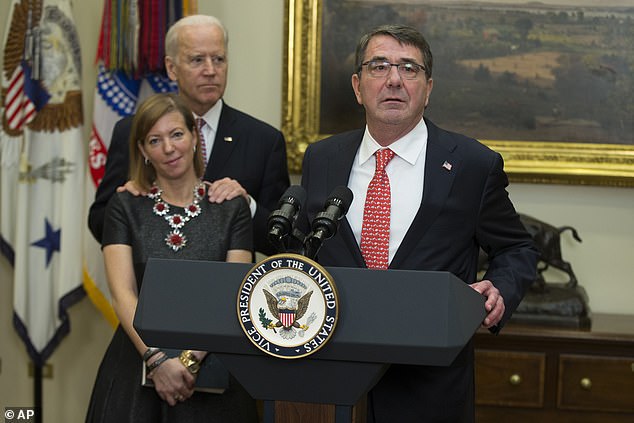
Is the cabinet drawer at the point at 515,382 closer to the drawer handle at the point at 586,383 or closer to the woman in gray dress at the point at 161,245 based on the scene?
the drawer handle at the point at 586,383

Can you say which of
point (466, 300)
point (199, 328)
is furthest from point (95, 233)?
point (466, 300)

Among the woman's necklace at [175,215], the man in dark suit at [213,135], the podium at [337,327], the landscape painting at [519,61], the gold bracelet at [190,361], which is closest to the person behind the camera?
the podium at [337,327]

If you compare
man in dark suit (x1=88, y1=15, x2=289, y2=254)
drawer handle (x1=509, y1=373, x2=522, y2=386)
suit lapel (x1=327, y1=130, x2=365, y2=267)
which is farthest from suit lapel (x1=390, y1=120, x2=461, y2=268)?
drawer handle (x1=509, y1=373, x2=522, y2=386)

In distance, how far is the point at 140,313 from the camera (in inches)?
75.5

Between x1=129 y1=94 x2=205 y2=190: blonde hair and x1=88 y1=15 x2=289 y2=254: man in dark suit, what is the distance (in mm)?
361

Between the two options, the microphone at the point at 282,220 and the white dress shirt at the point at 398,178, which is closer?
the microphone at the point at 282,220

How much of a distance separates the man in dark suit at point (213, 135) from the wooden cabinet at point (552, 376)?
4.33 ft

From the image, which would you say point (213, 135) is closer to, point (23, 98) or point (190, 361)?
point (190, 361)

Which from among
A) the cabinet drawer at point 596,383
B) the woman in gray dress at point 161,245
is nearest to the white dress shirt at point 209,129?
the woman in gray dress at point 161,245

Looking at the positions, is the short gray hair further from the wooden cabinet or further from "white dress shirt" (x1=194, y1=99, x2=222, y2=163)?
the wooden cabinet

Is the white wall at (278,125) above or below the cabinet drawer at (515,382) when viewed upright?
above

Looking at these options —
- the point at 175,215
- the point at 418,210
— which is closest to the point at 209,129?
the point at 175,215

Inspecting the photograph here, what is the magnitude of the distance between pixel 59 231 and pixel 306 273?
3375 mm

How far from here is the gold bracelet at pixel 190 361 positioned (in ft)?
9.14
